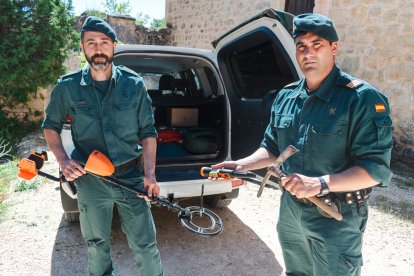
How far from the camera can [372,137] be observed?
145 cm

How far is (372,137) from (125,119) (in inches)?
54.3

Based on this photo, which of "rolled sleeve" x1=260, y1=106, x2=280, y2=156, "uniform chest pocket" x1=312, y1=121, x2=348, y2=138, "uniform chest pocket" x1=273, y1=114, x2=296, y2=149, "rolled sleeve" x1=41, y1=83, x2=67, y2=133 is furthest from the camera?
"rolled sleeve" x1=41, y1=83, x2=67, y2=133

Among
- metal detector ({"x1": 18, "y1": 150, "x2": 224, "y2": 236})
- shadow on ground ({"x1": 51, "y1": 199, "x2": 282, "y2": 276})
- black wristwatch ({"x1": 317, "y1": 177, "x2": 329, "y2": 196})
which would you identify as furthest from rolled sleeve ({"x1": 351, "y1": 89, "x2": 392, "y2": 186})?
shadow on ground ({"x1": 51, "y1": 199, "x2": 282, "y2": 276})

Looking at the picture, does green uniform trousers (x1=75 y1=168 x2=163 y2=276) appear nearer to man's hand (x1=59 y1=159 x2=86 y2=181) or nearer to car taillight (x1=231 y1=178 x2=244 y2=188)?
man's hand (x1=59 y1=159 x2=86 y2=181)

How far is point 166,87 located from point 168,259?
2.67 metres

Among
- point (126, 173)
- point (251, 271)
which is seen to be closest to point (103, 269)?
point (126, 173)

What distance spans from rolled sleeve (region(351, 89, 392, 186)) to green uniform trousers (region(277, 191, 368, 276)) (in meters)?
0.20

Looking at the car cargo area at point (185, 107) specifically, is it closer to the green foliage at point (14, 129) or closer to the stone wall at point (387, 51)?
the green foliage at point (14, 129)

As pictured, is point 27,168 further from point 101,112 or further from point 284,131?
point 284,131

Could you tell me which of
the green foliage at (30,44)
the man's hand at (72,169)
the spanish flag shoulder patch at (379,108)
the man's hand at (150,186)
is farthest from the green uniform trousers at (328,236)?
the green foliage at (30,44)

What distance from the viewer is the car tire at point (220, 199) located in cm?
347

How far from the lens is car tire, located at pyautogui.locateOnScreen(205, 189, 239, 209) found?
3.47m

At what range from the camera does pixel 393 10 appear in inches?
244

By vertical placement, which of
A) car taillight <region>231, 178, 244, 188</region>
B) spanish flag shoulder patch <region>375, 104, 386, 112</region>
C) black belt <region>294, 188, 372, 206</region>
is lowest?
car taillight <region>231, 178, 244, 188</region>
